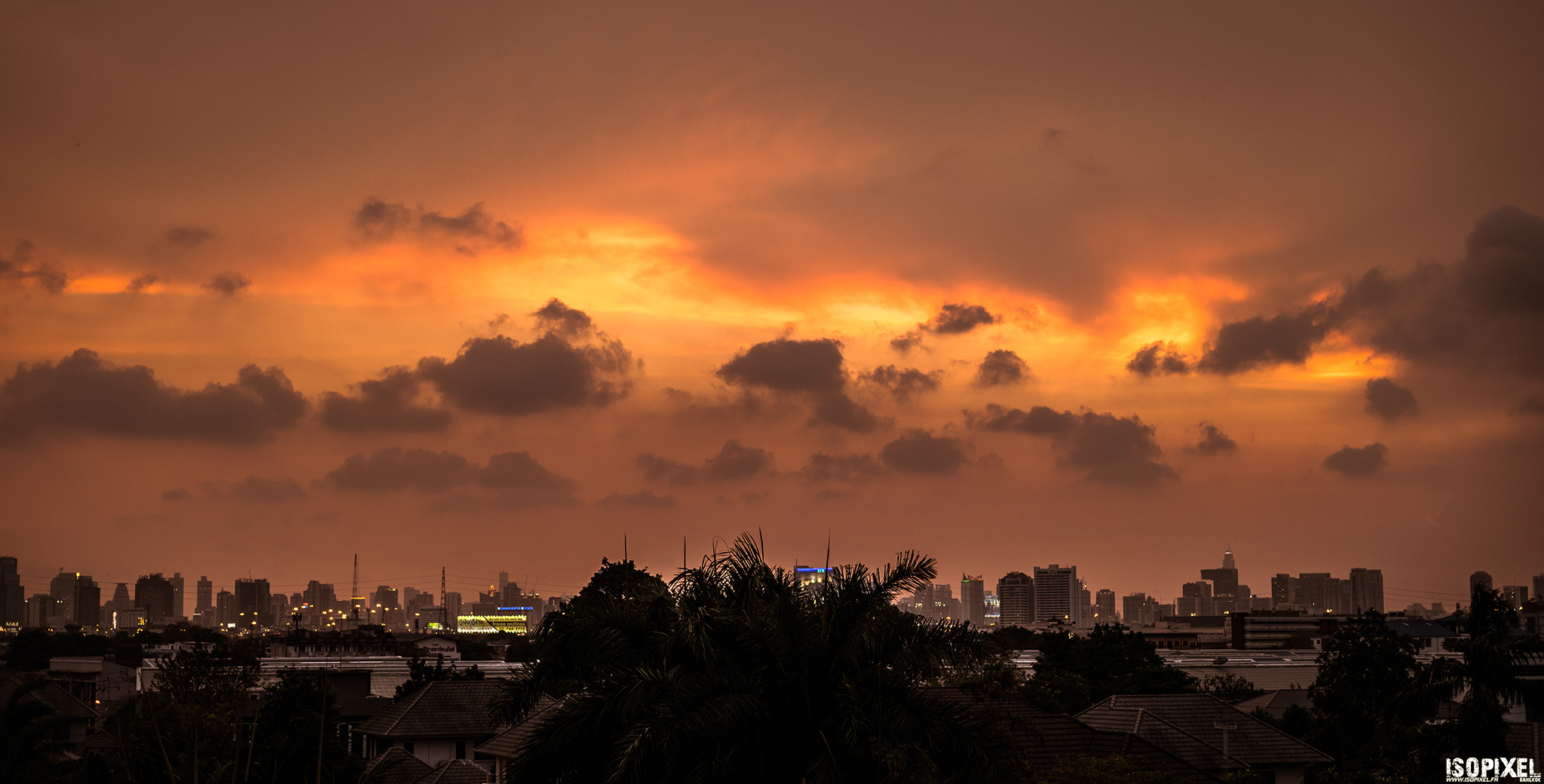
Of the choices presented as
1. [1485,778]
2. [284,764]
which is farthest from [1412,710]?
[284,764]

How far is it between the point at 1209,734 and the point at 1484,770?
13717 millimetres

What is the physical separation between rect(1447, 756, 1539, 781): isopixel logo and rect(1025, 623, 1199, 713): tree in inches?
1243

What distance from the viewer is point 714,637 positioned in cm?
1998

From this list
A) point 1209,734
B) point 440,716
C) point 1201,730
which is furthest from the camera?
point 440,716

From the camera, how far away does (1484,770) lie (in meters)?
29.0

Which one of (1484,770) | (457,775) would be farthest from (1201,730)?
(457,775)

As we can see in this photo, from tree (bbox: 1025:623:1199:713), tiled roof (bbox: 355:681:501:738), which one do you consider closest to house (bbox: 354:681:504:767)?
tiled roof (bbox: 355:681:501:738)

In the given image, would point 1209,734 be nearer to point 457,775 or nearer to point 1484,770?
point 1484,770

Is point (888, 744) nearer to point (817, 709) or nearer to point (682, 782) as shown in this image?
point (817, 709)

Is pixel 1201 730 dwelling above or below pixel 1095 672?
above

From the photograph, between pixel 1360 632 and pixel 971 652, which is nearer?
pixel 971 652

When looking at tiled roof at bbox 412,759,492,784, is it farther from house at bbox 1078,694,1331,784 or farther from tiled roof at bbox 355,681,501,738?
house at bbox 1078,694,1331,784

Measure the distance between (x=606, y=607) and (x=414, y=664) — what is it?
3339 inches

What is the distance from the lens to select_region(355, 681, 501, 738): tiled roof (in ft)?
Answer: 184
